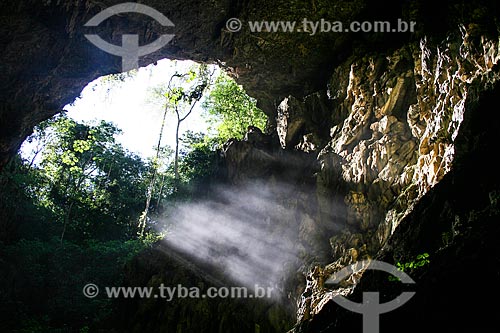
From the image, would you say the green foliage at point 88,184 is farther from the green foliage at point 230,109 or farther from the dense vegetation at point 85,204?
the green foliage at point 230,109

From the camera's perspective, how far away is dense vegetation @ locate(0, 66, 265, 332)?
15188 mm

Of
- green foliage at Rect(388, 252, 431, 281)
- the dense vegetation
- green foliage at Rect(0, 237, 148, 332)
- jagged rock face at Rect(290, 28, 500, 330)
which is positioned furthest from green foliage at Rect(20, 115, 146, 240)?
green foliage at Rect(388, 252, 431, 281)

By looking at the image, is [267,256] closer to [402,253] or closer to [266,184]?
[266,184]

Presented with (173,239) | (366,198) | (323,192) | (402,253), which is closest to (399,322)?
(402,253)

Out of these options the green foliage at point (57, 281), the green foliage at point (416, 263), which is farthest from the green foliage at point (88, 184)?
the green foliage at point (416, 263)

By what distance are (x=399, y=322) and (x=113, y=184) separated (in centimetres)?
2410

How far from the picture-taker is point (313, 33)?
1190cm

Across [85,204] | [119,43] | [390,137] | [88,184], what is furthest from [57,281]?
[390,137]

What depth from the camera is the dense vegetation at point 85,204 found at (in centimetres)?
1519

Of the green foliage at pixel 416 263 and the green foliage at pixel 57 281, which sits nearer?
the green foliage at pixel 416 263

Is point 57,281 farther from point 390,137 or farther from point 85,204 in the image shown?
point 390,137

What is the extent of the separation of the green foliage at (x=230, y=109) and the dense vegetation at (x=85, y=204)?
2.4 inches

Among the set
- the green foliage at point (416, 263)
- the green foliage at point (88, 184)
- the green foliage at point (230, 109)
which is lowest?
the green foliage at point (416, 263)

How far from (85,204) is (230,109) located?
11.7 metres
